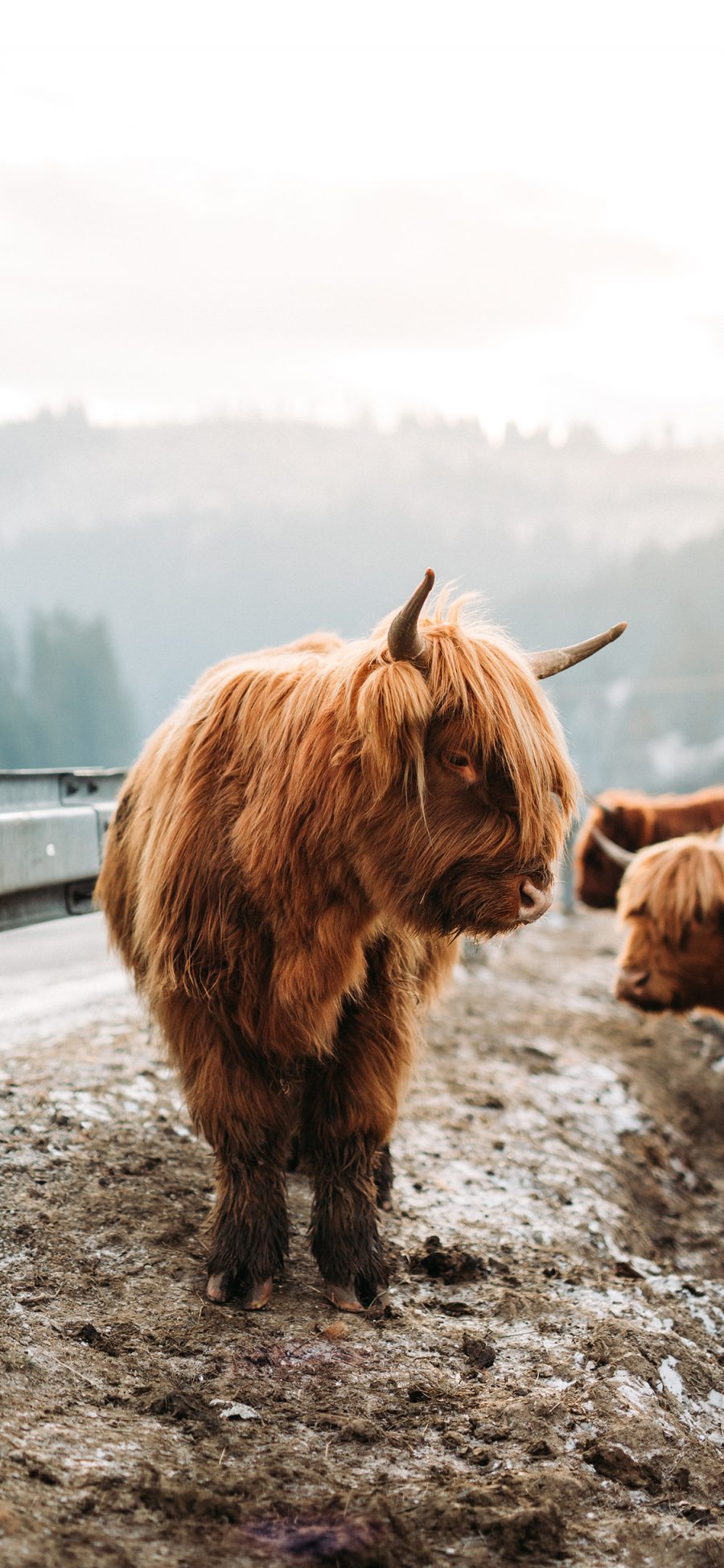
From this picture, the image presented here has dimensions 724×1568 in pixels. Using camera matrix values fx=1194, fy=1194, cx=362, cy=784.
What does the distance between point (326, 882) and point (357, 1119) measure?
0.62 metres

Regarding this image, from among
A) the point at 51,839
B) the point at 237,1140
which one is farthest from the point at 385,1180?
the point at 51,839

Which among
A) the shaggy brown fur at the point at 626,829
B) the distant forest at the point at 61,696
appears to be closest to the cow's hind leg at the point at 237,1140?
the distant forest at the point at 61,696

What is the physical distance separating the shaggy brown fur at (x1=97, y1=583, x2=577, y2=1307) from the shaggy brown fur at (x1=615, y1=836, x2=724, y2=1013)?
2.10 m

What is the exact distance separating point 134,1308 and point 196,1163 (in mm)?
780

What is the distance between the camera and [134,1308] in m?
2.35

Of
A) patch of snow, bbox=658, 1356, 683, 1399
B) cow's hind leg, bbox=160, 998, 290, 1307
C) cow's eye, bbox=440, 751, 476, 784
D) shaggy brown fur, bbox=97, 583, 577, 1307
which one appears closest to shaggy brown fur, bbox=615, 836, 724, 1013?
shaggy brown fur, bbox=97, 583, 577, 1307

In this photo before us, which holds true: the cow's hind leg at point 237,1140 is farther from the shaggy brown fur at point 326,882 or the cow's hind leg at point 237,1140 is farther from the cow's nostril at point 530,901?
the cow's nostril at point 530,901

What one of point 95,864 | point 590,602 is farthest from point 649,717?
point 95,864

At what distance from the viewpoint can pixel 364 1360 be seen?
7.52 ft

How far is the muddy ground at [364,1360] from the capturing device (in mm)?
1713

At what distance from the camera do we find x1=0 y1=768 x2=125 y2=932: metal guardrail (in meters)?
3.15

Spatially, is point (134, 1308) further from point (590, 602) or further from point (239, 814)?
point (590, 602)

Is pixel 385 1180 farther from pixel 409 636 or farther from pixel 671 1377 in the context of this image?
pixel 409 636

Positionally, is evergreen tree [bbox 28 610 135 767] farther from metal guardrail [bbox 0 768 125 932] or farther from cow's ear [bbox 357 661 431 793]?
cow's ear [bbox 357 661 431 793]
